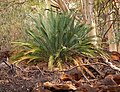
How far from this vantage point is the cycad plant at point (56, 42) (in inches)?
320

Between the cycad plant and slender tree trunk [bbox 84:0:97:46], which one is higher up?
slender tree trunk [bbox 84:0:97:46]

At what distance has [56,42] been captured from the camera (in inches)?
325

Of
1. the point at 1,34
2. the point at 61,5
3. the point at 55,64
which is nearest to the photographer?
the point at 55,64

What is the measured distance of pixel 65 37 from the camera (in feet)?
27.7

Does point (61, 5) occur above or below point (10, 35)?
above

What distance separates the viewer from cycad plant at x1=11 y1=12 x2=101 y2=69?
8125 mm

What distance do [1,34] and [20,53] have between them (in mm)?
4750

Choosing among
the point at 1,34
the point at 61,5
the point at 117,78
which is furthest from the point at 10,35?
the point at 117,78

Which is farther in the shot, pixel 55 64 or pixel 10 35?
pixel 10 35

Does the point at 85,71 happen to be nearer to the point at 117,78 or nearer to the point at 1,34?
the point at 117,78

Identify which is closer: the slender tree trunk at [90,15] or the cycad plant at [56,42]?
the cycad plant at [56,42]

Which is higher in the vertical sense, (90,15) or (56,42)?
(90,15)

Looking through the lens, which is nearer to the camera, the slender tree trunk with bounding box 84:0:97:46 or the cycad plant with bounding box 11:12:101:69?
the cycad plant with bounding box 11:12:101:69

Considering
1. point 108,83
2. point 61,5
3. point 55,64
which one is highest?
point 61,5
